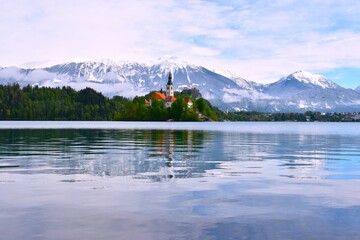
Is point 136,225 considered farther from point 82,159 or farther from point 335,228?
point 82,159

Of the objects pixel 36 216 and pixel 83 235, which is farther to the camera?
pixel 36 216

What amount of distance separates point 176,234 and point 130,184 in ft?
33.4

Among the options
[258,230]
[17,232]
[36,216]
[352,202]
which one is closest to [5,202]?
[36,216]

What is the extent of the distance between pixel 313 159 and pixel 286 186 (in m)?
17.1

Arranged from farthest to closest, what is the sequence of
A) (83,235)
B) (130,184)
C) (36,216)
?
(130,184)
(36,216)
(83,235)

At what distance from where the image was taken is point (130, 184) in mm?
24094

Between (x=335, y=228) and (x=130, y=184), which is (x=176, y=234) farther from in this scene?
(x=130, y=184)

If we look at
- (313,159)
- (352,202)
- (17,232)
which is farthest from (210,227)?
(313,159)

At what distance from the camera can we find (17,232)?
565 inches

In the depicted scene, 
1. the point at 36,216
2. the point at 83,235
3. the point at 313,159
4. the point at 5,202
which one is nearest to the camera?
the point at 83,235

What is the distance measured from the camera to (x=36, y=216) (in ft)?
54.5

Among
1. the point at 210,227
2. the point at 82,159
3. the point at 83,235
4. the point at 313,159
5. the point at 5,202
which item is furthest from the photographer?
the point at 313,159

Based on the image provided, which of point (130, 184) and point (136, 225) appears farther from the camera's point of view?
point (130, 184)

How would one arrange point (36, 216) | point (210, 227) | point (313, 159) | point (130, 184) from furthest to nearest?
point (313, 159) → point (130, 184) → point (36, 216) → point (210, 227)
